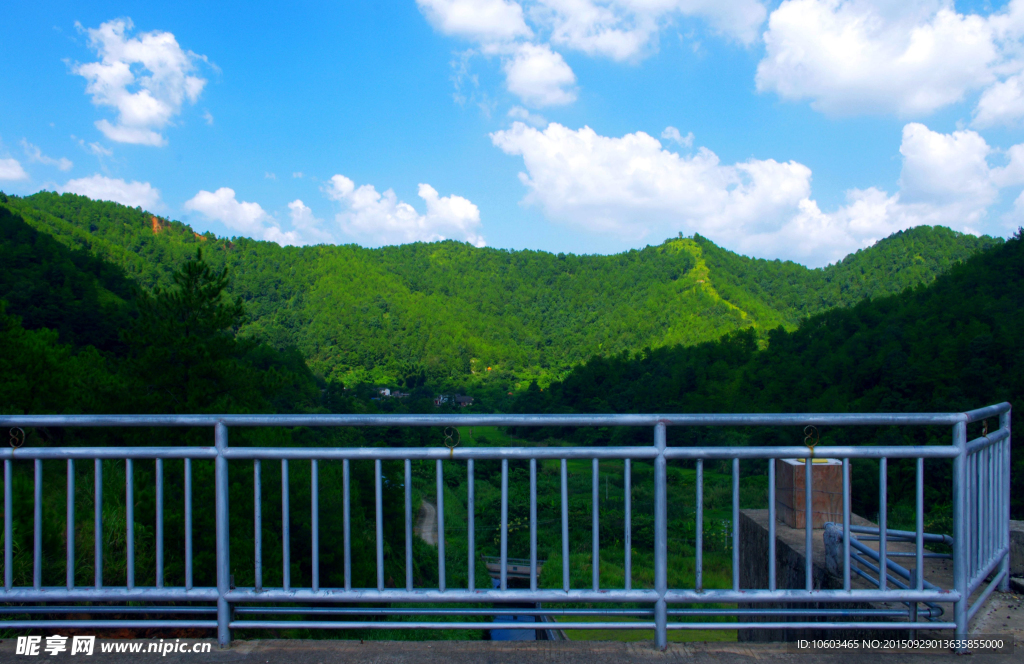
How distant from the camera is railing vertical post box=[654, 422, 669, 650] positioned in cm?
276

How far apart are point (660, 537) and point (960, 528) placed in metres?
1.43

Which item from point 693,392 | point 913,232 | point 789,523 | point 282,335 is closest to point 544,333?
point 282,335

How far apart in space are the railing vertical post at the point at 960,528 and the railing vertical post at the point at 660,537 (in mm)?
1368

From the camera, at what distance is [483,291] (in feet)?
550

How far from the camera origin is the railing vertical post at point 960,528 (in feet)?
9.35

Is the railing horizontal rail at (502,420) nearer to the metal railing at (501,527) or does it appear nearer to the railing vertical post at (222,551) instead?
the metal railing at (501,527)

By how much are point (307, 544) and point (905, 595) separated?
17641 mm

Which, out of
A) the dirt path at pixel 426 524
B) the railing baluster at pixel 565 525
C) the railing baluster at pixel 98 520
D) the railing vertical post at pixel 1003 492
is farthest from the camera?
the dirt path at pixel 426 524

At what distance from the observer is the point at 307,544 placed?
1778 centimetres

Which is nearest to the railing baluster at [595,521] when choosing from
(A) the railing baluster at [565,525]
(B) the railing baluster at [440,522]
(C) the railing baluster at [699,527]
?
(A) the railing baluster at [565,525]

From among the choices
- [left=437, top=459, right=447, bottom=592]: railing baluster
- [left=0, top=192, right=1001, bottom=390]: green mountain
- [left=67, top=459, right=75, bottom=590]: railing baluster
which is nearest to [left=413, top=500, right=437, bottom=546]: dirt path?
[left=67, top=459, right=75, bottom=590]: railing baluster

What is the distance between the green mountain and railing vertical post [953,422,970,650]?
384ft

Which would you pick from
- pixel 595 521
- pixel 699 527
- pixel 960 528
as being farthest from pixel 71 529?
pixel 960 528

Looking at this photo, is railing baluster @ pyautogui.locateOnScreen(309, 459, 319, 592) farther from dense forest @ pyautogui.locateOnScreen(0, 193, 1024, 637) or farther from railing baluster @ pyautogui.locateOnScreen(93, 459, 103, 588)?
dense forest @ pyautogui.locateOnScreen(0, 193, 1024, 637)
